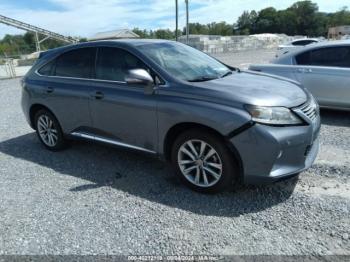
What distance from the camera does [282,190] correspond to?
364 cm

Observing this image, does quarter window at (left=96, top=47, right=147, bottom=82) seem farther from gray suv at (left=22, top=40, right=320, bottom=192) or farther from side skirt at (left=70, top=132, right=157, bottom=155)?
side skirt at (left=70, top=132, right=157, bottom=155)

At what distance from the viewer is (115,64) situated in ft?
14.0

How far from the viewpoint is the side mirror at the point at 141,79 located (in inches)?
143

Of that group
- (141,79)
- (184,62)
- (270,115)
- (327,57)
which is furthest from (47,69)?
(327,57)

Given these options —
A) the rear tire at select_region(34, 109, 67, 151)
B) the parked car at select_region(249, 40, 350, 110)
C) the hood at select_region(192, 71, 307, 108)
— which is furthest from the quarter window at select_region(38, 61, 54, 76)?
the parked car at select_region(249, 40, 350, 110)

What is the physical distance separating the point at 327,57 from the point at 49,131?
5.34 meters

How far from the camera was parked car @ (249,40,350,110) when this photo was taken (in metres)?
6.06

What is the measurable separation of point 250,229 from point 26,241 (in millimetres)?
2088

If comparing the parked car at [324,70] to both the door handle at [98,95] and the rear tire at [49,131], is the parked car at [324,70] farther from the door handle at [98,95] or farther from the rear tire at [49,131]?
the rear tire at [49,131]

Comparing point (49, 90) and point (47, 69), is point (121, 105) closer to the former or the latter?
point (49, 90)

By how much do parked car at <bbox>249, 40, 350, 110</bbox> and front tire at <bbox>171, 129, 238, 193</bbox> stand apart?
3.71 metres

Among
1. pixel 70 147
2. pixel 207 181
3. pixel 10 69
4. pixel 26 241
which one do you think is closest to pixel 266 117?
pixel 207 181

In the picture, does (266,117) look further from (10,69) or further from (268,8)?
(268,8)

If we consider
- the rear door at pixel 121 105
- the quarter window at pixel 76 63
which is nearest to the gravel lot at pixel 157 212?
the rear door at pixel 121 105
